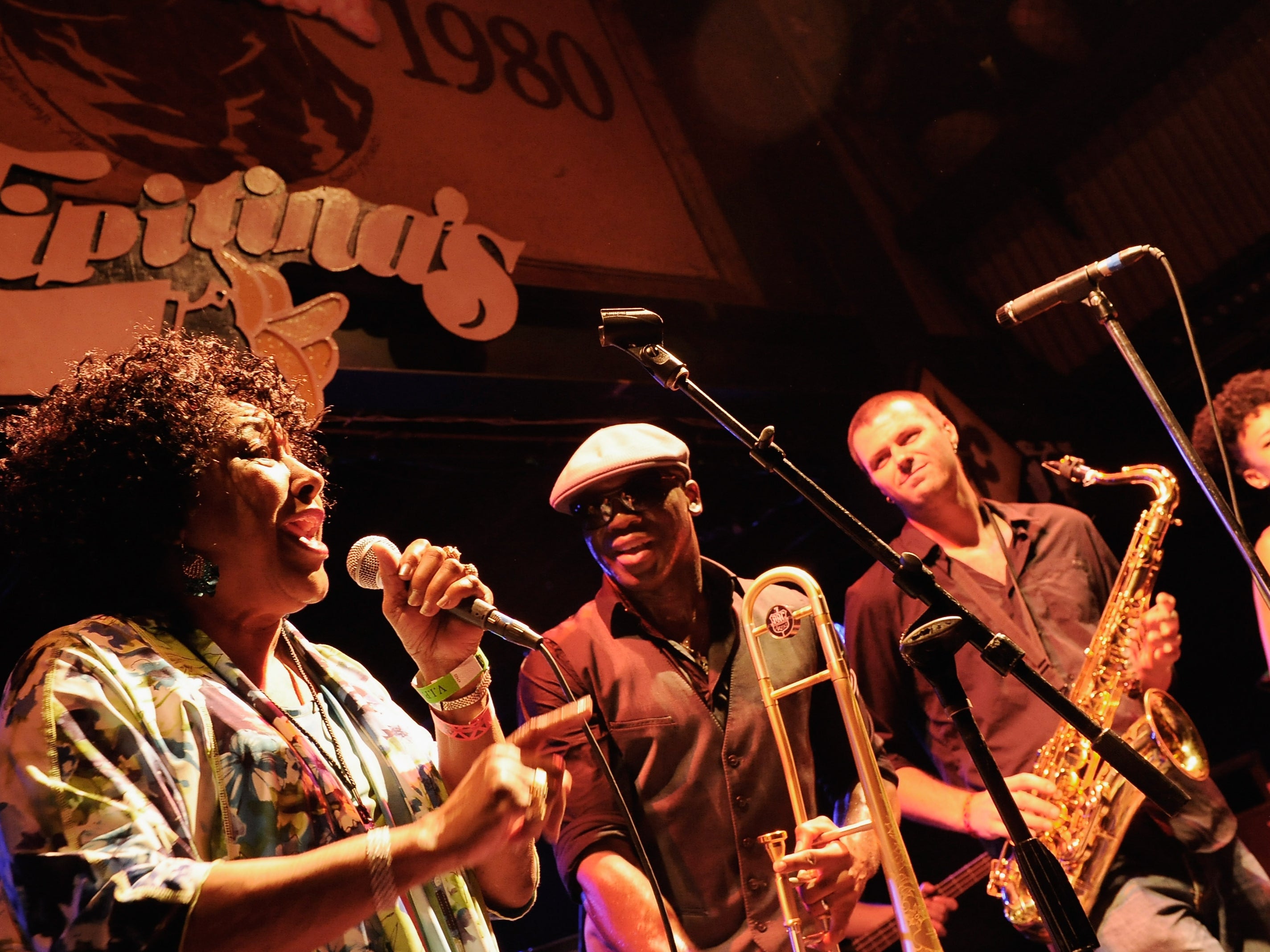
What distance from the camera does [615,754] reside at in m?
3.03

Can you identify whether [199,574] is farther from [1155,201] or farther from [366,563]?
[1155,201]

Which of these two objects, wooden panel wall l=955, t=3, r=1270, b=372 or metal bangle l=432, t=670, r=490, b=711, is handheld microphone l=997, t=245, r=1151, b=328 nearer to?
metal bangle l=432, t=670, r=490, b=711

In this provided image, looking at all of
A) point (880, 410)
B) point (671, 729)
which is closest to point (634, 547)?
point (671, 729)

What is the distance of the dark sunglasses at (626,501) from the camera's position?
3297 mm

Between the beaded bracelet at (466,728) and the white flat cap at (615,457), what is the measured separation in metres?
1.25

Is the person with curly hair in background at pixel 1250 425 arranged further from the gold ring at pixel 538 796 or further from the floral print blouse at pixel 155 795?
the floral print blouse at pixel 155 795

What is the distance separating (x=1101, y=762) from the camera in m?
4.05

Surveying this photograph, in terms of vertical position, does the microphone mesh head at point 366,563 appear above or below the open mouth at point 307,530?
below

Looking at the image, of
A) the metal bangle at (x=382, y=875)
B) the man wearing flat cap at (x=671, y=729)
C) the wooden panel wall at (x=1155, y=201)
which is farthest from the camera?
the wooden panel wall at (x=1155, y=201)

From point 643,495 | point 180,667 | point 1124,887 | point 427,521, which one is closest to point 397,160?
point 427,521

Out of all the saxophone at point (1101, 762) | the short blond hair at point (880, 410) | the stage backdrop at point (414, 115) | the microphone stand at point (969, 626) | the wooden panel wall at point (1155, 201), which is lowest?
the saxophone at point (1101, 762)

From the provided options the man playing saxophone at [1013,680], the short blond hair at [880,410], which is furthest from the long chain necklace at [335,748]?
the short blond hair at [880,410]

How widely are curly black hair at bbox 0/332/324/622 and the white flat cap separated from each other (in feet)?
4.45

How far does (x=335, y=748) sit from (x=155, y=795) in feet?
1.50
